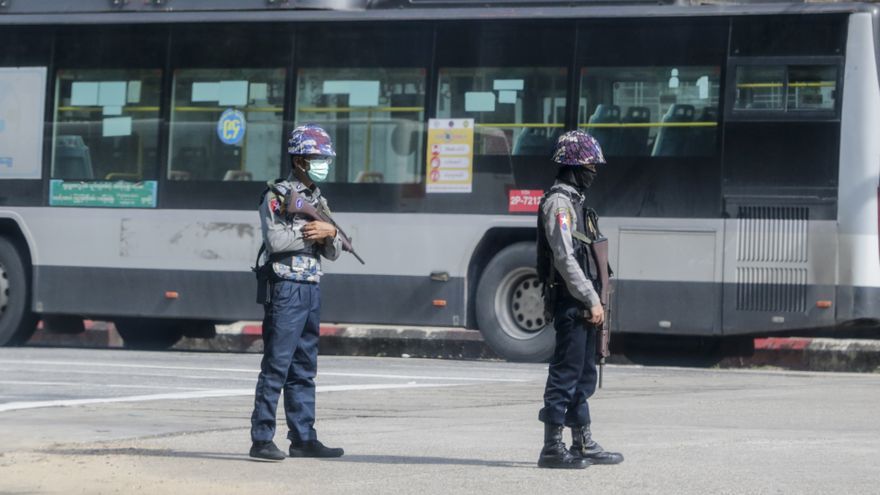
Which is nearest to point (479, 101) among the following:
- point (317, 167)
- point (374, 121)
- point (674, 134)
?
point (374, 121)

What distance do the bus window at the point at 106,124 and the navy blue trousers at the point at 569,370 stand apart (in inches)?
411

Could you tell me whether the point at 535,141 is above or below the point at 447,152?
above

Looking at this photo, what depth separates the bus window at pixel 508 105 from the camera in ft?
57.4

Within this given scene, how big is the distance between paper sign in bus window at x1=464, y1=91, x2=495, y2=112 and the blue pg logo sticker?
2.33m

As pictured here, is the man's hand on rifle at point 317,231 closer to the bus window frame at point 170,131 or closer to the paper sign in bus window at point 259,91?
the bus window frame at point 170,131

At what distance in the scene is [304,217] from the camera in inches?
372

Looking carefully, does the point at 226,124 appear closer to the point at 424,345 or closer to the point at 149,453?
the point at 424,345

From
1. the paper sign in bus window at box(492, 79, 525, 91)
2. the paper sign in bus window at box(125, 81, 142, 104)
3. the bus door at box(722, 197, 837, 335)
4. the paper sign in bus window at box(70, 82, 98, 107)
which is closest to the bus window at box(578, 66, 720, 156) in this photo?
the paper sign in bus window at box(492, 79, 525, 91)

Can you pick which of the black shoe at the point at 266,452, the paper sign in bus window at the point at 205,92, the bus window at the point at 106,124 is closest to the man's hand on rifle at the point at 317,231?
the black shoe at the point at 266,452

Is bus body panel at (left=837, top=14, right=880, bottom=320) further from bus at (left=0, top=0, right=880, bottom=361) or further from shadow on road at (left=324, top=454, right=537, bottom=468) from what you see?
shadow on road at (left=324, top=454, right=537, bottom=468)

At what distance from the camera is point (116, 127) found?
1928cm

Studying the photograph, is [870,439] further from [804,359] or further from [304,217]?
[804,359]

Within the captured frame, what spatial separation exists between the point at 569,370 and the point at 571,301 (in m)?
0.34

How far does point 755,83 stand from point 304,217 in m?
8.32
